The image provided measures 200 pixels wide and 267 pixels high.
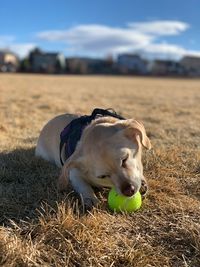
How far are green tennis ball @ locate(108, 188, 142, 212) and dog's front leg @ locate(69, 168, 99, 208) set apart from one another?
0.56ft

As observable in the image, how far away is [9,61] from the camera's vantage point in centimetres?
9200

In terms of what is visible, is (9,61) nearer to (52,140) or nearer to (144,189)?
(52,140)

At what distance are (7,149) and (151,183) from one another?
2538 millimetres

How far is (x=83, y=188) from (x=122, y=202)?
0.48 meters

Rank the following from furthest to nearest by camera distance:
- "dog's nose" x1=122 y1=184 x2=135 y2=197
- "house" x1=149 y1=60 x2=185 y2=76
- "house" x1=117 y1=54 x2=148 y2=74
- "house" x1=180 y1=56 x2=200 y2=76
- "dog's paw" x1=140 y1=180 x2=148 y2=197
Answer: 1. "house" x1=117 y1=54 x2=148 y2=74
2. "house" x1=180 y1=56 x2=200 y2=76
3. "house" x1=149 y1=60 x2=185 y2=76
4. "dog's paw" x1=140 y1=180 x2=148 y2=197
5. "dog's nose" x1=122 y1=184 x2=135 y2=197

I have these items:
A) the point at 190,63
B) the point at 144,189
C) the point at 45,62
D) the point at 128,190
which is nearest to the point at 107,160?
the point at 128,190

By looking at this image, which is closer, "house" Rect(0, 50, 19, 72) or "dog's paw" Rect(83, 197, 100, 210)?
"dog's paw" Rect(83, 197, 100, 210)

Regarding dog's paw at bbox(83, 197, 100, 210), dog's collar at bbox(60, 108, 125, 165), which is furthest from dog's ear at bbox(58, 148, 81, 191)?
dog's collar at bbox(60, 108, 125, 165)

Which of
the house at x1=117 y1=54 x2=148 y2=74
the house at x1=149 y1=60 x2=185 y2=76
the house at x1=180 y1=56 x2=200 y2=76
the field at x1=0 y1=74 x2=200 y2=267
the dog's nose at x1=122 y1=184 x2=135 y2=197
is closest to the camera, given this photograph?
the field at x1=0 y1=74 x2=200 y2=267

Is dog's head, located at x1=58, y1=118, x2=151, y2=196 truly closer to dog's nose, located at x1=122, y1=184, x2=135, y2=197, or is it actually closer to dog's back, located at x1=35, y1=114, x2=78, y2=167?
dog's nose, located at x1=122, y1=184, x2=135, y2=197

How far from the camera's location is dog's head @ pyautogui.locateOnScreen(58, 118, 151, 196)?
3.68 m

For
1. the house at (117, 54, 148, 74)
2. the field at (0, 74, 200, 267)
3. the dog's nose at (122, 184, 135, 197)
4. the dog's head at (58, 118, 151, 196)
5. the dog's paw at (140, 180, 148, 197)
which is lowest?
the field at (0, 74, 200, 267)

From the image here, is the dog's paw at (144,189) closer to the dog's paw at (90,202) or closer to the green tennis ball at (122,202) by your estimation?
the green tennis ball at (122,202)

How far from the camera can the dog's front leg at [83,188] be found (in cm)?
410
